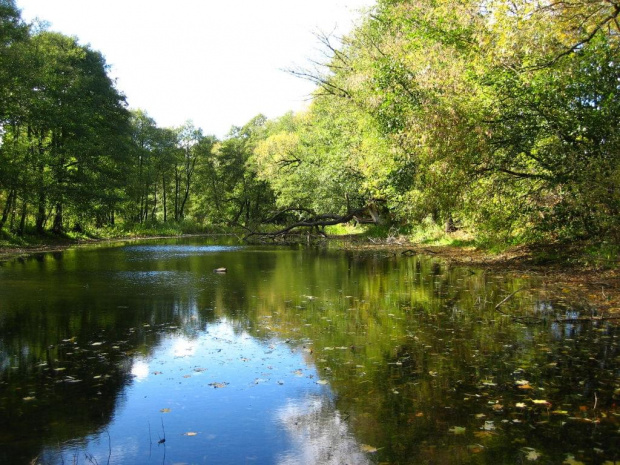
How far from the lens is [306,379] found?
636cm

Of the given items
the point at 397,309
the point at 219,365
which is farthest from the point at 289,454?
the point at 397,309

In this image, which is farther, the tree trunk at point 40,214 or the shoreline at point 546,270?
the tree trunk at point 40,214

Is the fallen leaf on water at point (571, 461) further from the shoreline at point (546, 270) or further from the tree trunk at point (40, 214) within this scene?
the tree trunk at point (40, 214)

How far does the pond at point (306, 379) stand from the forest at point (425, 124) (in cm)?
497

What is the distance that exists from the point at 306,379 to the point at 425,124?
11.4 metres

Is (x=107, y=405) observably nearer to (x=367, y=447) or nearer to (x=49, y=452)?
(x=49, y=452)

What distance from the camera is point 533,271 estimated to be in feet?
53.6

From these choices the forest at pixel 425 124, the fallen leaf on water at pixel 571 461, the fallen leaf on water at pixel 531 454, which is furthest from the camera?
the forest at pixel 425 124

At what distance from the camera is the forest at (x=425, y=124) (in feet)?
44.3

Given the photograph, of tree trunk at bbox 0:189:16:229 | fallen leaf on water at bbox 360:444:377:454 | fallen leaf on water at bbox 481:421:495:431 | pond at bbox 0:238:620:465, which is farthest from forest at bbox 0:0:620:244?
fallen leaf on water at bbox 360:444:377:454

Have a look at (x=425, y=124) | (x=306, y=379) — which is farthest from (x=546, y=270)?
(x=306, y=379)

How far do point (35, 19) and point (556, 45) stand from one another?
3304cm

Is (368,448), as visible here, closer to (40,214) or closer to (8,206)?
(8,206)

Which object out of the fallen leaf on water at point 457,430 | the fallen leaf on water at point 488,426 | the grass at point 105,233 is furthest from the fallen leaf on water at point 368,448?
the grass at point 105,233
